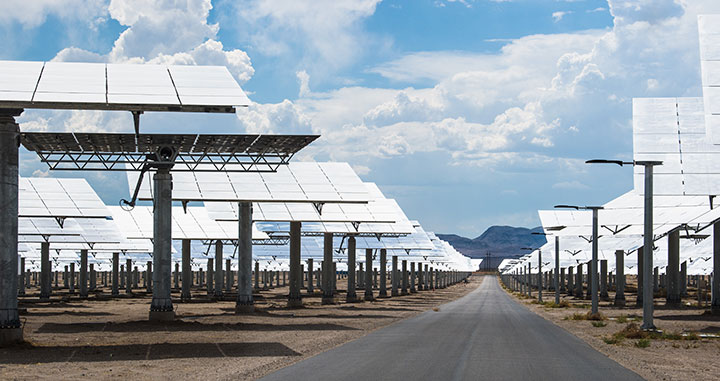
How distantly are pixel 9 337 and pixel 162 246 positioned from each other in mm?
11480

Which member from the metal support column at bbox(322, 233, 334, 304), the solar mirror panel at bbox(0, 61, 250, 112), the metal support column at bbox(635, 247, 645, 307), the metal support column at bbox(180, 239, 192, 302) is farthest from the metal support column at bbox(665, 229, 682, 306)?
the solar mirror panel at bbox(0, 61, 250, 112)

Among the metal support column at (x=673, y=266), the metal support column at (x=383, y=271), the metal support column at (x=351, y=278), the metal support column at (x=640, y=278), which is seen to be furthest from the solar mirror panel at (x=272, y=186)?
the metal support column at (x=383, y=271)

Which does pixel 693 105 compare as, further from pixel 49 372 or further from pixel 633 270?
pixel 633 270

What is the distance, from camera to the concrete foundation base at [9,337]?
24.8 meters

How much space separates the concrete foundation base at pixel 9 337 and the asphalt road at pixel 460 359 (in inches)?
342

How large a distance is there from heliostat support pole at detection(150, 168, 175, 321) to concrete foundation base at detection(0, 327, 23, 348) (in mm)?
10745

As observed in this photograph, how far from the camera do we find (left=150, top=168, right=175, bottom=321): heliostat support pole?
119ft

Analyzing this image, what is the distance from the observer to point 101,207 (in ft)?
177

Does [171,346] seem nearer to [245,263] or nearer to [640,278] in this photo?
[245,263]

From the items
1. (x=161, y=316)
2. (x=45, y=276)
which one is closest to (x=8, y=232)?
(x=161, y=316)

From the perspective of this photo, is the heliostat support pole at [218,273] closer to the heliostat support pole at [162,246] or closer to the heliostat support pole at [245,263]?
the heliostat support pole at [245,263]

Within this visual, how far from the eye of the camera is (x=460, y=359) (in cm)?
2172

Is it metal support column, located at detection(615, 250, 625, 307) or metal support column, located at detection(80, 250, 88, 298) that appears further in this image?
metal support column, located at detection(80, 250, 88, 298)

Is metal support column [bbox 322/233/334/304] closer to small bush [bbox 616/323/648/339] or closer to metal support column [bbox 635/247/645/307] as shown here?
metal support column [bbox 635/247/645/307]
